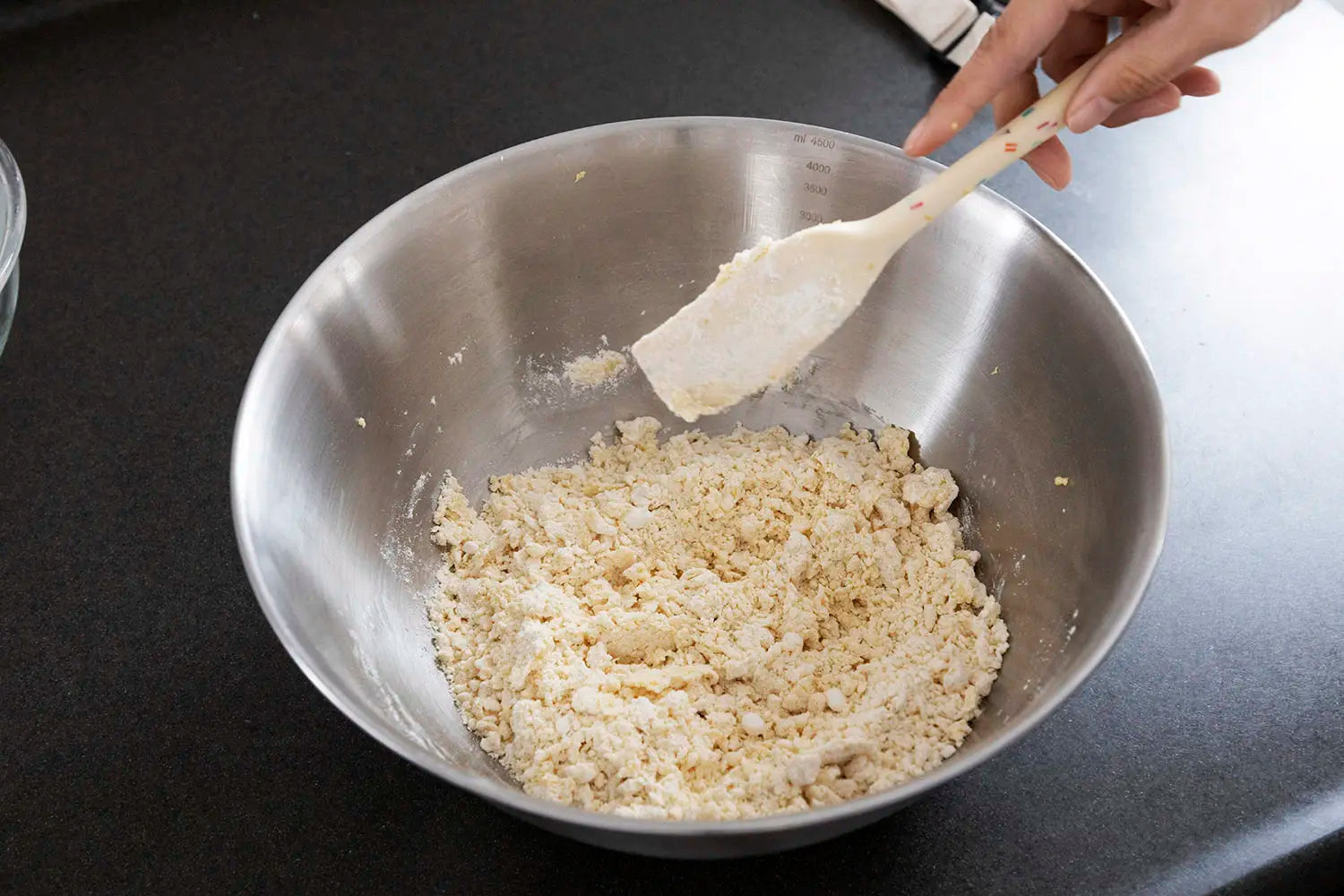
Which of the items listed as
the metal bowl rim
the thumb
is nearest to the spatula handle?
the thumb

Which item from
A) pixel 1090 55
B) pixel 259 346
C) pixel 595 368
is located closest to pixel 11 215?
pixel 259 346

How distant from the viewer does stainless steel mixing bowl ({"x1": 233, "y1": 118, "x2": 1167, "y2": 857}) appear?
3.34ft

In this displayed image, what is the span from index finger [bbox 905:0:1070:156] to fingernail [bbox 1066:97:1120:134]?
110 mm

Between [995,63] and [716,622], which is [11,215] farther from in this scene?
[995,63]

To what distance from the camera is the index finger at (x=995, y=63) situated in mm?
1083

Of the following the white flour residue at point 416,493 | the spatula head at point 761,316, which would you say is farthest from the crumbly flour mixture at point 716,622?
the spatula head at point 761,316

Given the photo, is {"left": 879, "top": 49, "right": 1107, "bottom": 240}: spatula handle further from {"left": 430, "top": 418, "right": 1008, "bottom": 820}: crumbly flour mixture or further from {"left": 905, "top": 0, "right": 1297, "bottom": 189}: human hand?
{"left": 430, "top": 418, "right": 1008, "bottom": 820}: crumbly flour mixture

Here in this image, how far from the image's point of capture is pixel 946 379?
133cm

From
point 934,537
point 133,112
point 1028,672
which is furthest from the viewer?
point 133,112

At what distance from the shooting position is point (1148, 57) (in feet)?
3.27

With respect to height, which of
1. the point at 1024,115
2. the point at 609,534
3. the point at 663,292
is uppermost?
the point at 1024,115

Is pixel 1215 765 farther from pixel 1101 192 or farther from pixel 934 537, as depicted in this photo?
pixel 1101 192

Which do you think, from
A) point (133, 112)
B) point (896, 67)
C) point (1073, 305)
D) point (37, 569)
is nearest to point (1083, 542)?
point (1073, 305)

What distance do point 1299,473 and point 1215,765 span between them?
449 mm
